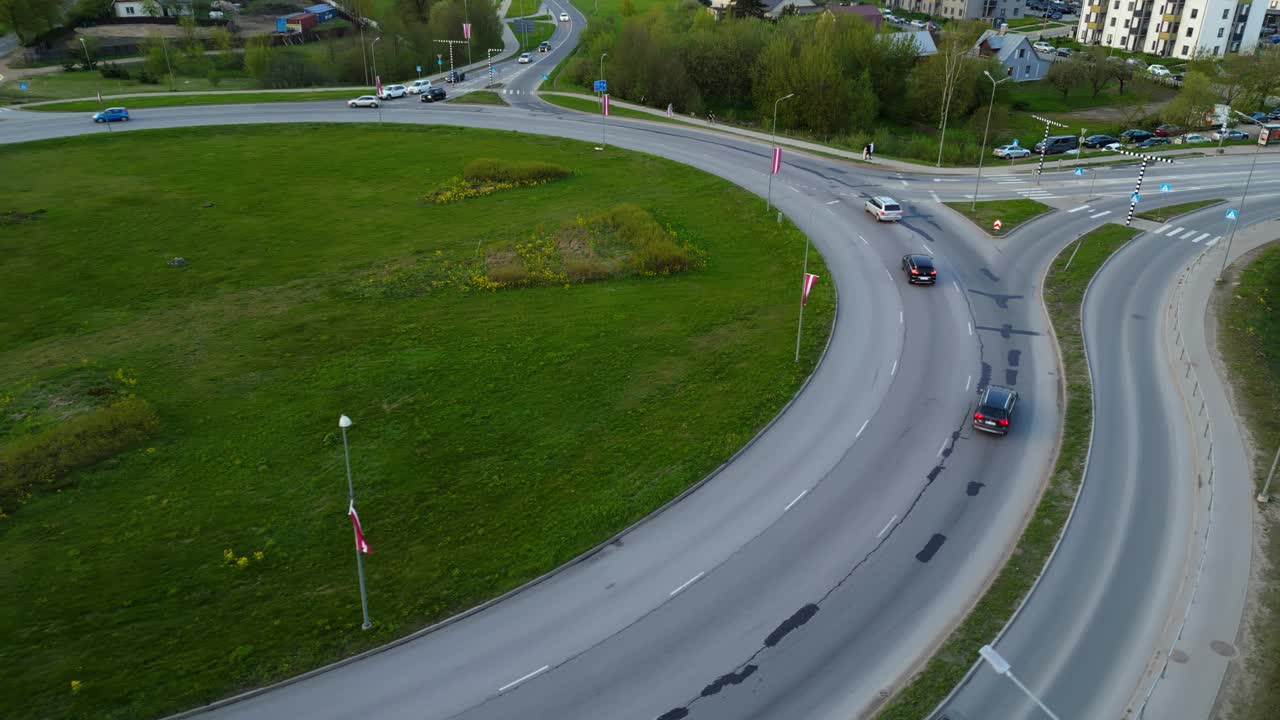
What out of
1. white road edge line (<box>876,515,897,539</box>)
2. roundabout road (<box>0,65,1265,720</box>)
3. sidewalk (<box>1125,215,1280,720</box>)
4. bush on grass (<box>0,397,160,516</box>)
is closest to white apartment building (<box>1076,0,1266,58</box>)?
sidewalk (<box>1125,215,1280,720</box>)

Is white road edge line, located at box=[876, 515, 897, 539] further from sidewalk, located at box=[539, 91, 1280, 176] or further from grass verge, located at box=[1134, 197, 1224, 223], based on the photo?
sidewalk, located at box=[539, 91, 1280, 176]

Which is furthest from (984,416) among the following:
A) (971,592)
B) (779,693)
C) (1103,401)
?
(779,693)

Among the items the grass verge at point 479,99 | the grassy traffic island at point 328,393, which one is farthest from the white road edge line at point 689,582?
the grass verge at point 479,99

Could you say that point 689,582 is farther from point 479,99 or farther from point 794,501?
point 479,99

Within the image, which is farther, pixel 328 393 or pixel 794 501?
pixel 328 393

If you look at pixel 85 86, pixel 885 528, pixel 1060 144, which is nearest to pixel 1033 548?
pixel 885 528

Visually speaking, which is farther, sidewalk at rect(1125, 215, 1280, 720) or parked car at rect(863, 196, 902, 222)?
parked car at rect(863, 196, 902, 222)
